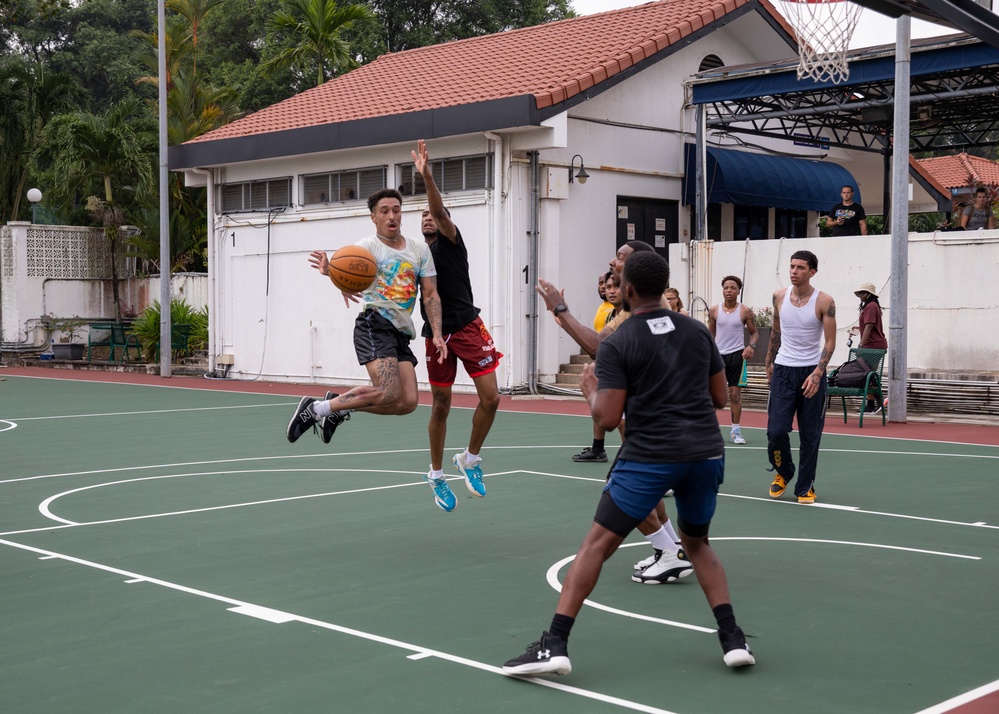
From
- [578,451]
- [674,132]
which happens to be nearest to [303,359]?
[674,132]

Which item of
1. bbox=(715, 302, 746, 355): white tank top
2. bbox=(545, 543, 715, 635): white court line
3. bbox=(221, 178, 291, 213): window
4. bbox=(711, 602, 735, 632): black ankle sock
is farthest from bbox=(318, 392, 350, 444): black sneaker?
bbox=(221, 178, 291, 213): window

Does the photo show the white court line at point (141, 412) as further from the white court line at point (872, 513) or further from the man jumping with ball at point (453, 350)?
the white court line at point (872, 513)

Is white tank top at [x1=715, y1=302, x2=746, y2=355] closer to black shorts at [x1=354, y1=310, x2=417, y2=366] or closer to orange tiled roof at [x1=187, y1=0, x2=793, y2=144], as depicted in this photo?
black shorts at [x1=354, y1=310, x2=417, y2=366]

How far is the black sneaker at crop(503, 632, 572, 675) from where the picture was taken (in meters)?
5.05

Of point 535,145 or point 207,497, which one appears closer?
point 207,497

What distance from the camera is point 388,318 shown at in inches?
338

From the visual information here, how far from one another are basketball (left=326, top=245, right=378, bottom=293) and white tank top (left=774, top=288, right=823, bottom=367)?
373cm

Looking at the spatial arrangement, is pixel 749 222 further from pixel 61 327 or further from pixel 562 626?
pixel 562 626

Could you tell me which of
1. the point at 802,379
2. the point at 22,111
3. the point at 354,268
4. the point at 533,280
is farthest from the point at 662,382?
the point at 22,111

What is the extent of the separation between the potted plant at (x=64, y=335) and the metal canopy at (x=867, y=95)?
1853 centimetres

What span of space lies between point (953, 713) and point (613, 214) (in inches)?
746

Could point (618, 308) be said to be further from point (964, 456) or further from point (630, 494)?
point (964, 456)

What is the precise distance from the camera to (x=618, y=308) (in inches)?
343

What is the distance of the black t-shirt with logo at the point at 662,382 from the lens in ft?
16.8
